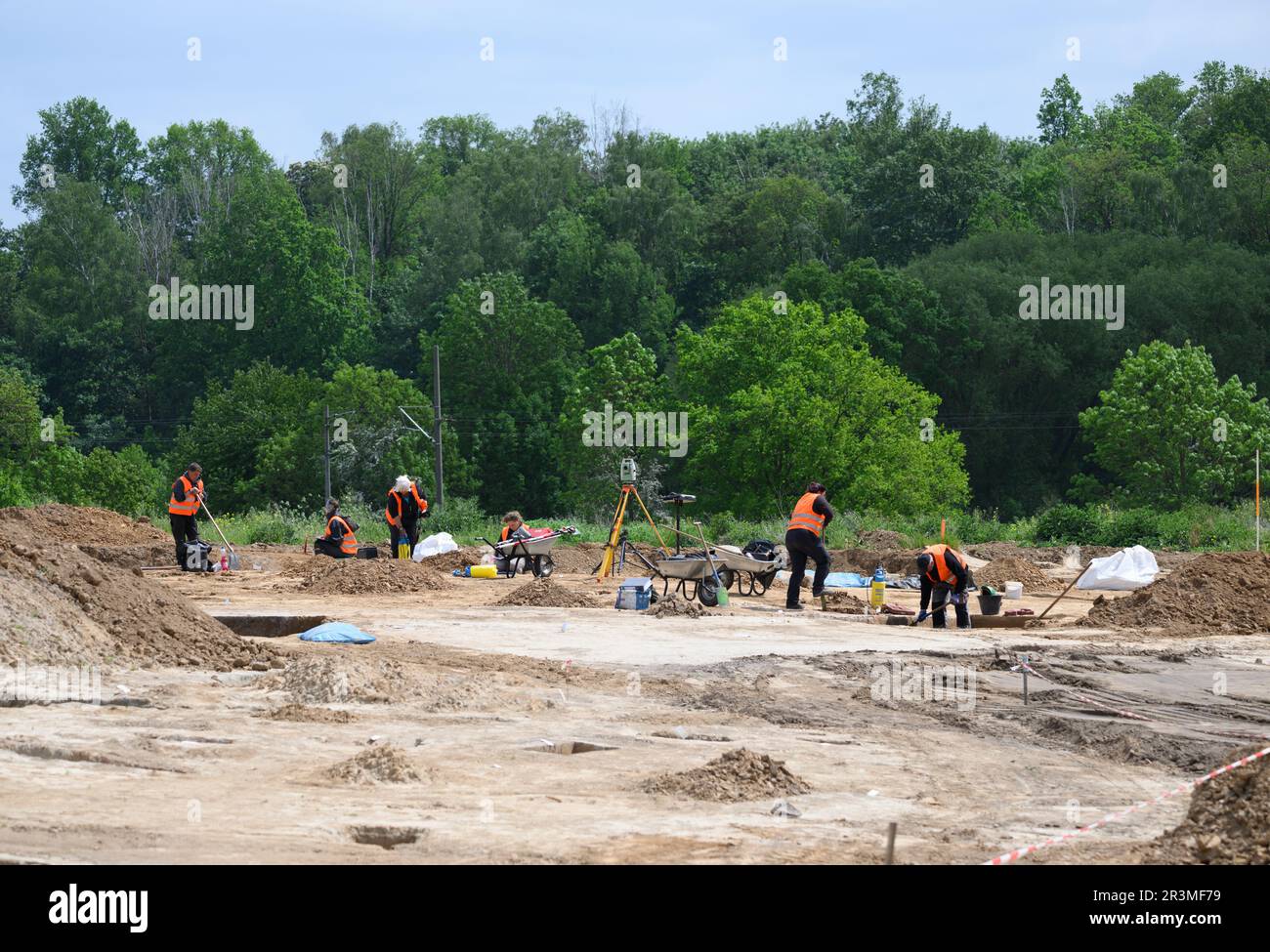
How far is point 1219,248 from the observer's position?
2687 inches

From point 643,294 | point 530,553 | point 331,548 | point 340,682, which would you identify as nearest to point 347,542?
point 331,548

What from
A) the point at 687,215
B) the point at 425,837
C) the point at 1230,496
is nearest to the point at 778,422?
the point at 1230,496

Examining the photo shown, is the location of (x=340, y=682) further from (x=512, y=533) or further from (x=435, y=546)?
(x=435, y=546)

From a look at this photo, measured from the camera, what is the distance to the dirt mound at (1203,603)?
760 inches

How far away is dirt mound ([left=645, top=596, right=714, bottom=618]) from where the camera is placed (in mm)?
20031

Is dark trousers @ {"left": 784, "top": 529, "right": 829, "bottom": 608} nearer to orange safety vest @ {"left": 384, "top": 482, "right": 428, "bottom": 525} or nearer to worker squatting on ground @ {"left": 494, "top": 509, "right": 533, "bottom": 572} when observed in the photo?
worker squatting on ground @ {"left": 494, "top": 509, "right": 533, "bottom": 572}

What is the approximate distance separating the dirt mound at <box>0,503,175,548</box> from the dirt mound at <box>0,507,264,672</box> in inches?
836

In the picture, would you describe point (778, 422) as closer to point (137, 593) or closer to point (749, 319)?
point (749, 319)

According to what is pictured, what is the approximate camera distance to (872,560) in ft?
109

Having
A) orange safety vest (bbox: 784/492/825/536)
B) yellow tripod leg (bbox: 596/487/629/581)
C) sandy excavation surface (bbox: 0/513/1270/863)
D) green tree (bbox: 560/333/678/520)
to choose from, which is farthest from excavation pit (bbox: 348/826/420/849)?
green tree (bbox: 560/333/678/520)

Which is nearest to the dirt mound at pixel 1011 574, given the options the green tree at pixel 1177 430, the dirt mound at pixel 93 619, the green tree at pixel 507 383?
the dirt mound at pixel 93 619

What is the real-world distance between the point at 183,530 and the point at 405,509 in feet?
13.7
